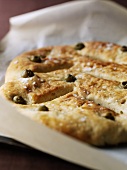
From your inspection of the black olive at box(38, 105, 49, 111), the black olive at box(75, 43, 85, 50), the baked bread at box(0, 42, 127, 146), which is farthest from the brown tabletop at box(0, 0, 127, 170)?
the black olive at box(75, 43, 85, 50)

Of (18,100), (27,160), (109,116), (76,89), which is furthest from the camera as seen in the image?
(76,89)

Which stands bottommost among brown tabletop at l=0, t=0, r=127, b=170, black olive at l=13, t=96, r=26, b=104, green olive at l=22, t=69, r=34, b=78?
brown tabletop at l=0, t=0, r=127, b=170

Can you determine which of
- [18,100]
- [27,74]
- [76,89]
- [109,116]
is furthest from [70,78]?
[109,116]

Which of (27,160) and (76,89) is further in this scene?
(76,89)

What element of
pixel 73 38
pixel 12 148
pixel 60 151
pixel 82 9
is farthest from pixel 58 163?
pixel 82 9

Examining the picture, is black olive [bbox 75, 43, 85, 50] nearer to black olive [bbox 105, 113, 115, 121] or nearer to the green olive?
the green olive

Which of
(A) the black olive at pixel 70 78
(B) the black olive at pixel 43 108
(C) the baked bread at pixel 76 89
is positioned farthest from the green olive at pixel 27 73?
(B) the black olive at pixel 43 108

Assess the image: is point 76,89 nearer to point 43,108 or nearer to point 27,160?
point 43,108

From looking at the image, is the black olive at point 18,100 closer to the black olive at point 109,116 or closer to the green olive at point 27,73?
the green olive at point 27,73

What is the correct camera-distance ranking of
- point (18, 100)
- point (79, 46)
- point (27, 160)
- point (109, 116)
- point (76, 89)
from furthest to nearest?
point (79, 46) → point (76, 89) → point (18, 100) → point (109, 116) → point (27, 160)
